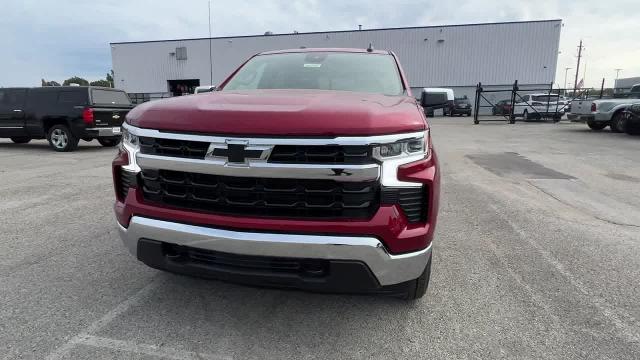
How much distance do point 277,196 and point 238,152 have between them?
30cm

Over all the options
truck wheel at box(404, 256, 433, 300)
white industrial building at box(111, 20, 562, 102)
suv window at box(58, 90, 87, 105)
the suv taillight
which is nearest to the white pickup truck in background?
truck wheel at box(404, 256, 433, 300)

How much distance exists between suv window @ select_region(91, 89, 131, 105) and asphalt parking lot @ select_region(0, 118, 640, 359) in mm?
6863

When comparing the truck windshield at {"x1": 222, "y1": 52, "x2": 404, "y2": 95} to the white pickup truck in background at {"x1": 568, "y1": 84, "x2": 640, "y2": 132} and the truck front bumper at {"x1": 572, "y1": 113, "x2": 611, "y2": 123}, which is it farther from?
the truck front bumper at {"x1": 572, "y1": 113, "x2": 611, "y2": 123}

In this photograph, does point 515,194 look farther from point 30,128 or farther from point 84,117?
point 30,128

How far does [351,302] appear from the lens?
286 cm

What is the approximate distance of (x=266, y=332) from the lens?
2.51 m

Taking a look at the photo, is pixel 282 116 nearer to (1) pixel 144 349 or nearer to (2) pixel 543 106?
(1) pixel 144 349

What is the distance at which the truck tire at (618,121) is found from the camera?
49.7 feet

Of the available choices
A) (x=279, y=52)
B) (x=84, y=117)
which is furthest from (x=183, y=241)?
(x=84, y=117)

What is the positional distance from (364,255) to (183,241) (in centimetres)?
97

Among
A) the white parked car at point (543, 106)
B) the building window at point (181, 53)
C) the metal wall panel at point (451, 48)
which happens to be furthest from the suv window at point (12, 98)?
the building window at point (181, 53)

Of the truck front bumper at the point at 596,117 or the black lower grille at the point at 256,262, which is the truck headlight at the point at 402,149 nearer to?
the black lower grille at the point at 256,262

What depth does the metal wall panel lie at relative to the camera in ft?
119

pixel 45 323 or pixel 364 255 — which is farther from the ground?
pixel 364 255
